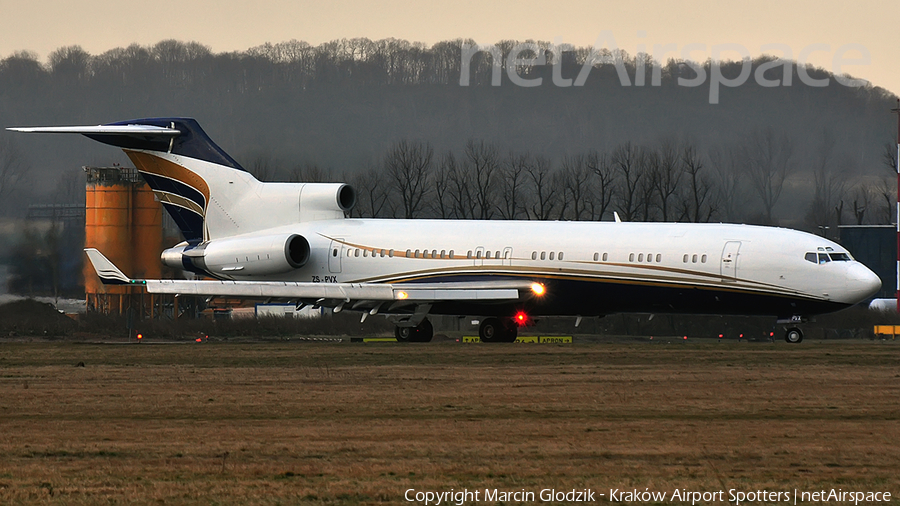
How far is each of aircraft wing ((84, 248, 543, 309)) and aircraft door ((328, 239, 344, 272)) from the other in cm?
212

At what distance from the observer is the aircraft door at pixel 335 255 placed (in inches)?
1555

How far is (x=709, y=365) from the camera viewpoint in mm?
27156

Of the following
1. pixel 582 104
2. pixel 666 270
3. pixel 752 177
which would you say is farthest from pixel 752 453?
pixel 582 104

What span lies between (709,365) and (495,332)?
1232 centimetres

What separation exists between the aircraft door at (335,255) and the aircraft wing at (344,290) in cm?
212

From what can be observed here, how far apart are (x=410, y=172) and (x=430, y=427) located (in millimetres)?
63484

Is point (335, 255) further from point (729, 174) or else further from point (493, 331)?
point (729, 174)

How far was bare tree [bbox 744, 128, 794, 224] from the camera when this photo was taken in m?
95.0

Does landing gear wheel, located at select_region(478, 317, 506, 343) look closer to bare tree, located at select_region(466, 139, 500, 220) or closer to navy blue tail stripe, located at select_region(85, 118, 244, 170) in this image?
navy blue tail stripe, located at select_region(85, 118, 244, 170)

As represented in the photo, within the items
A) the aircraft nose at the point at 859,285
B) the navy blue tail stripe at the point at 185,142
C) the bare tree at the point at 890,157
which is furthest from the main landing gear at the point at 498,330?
the bare tree at the point at 890,157

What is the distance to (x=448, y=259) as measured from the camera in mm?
37844

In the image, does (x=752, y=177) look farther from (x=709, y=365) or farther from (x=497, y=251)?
Answer: (x=709, y=365)

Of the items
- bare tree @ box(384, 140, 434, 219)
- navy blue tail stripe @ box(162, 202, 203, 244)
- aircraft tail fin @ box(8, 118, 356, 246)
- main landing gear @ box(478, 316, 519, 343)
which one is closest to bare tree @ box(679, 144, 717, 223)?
bare tree @ box(384, 140, 434, 219)

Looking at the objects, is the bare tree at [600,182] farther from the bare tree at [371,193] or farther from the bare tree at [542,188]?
the bare tree at [371,193]
